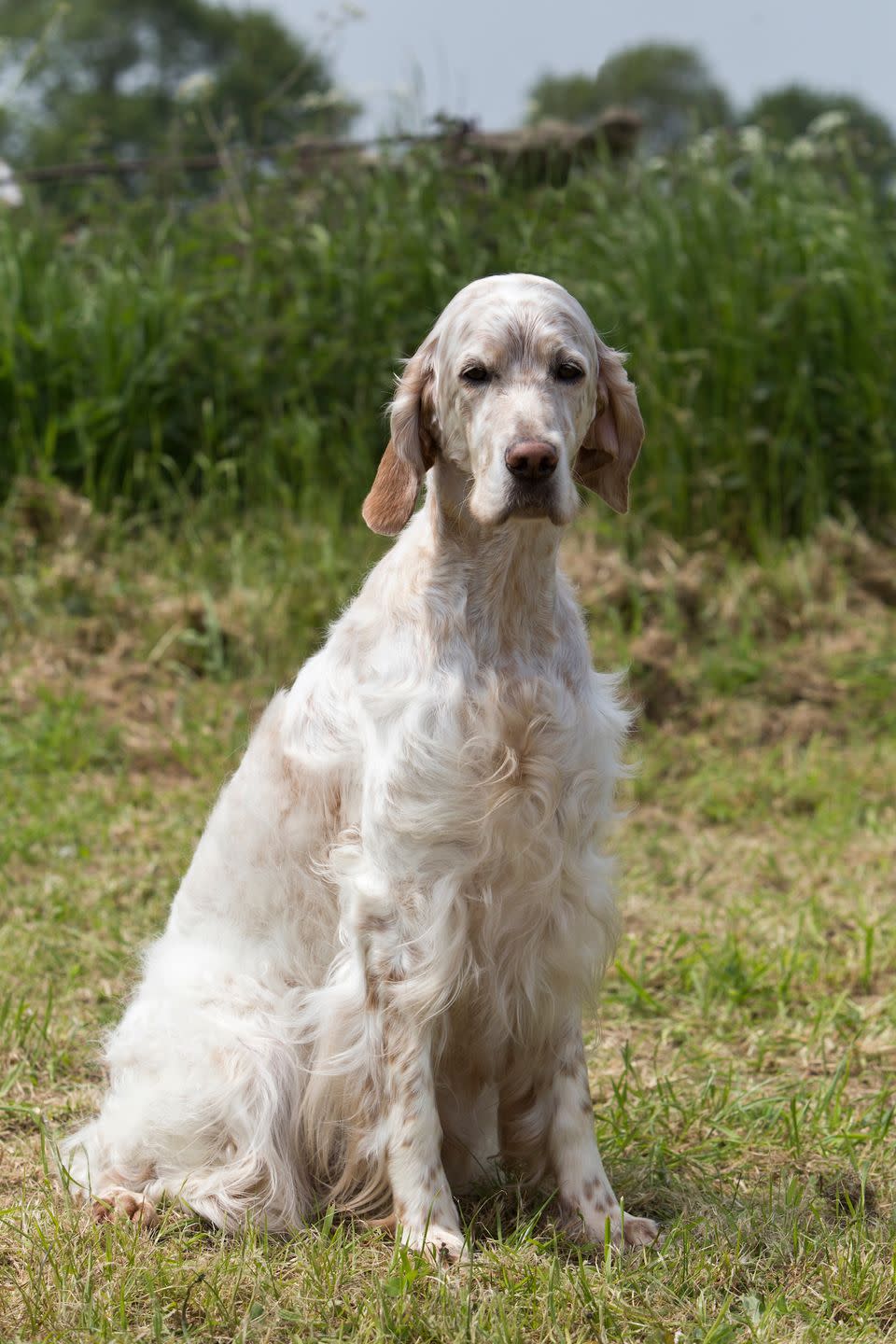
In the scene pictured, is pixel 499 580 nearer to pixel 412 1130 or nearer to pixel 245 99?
pixel 412 1130

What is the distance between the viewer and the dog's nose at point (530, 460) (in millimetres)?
2242

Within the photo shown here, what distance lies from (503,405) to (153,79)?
5117 centimetres

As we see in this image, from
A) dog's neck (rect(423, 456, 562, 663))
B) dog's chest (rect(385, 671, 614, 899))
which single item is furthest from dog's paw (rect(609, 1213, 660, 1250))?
dog's neck (rect(423, 456, 562, 663))

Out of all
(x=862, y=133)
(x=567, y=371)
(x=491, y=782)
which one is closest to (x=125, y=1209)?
(x=491, y=782)

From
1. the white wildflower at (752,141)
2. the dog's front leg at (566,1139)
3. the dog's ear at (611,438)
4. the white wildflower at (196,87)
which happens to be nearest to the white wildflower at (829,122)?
the white wildflower at (752,141)

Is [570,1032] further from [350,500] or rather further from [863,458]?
[863,458]

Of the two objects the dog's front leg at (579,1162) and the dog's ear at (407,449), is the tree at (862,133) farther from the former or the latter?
the dog's front leg at (579,1162)

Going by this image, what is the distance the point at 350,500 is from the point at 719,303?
5.57 ft

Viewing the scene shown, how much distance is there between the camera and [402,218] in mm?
6316

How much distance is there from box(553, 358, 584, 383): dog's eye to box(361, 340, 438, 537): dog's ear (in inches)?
8.7

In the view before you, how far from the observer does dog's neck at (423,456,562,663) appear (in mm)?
2381

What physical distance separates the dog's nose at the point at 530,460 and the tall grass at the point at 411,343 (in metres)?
3.62

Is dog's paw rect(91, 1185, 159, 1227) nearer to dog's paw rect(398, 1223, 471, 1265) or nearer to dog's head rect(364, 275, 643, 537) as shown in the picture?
dog's paw rect(398, 1223, 471, 1265)

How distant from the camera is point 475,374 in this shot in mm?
2348
